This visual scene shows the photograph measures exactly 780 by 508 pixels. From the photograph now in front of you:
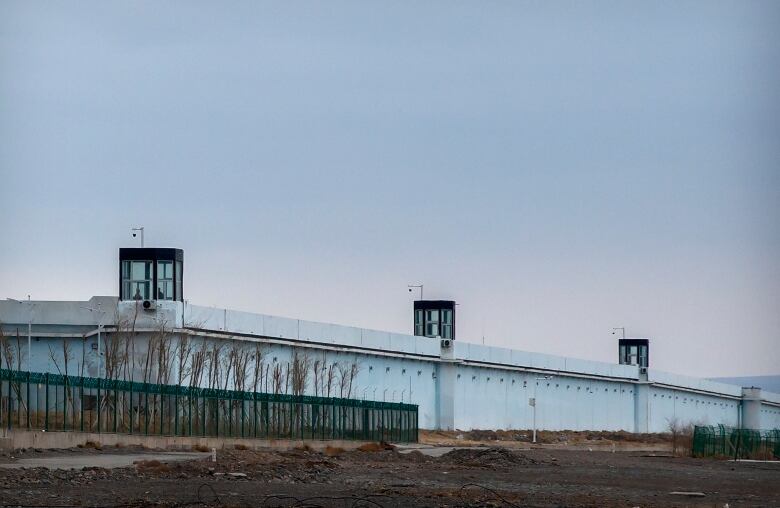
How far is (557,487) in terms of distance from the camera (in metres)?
35.5

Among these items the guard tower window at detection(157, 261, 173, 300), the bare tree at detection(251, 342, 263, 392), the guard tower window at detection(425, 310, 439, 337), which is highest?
the guard tower window at detection(157, 261, 173, 300)

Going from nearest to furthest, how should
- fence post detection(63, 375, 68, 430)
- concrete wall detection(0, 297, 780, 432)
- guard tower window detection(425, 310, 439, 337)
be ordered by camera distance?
fence post detection(63, 375, 68, 430) → concrete wall detection(0, 297, 780, 432) → guard tower window detection(425, 310, 439, 337)

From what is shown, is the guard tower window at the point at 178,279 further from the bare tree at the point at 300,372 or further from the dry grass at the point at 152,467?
the dry grass at the point at 152,467

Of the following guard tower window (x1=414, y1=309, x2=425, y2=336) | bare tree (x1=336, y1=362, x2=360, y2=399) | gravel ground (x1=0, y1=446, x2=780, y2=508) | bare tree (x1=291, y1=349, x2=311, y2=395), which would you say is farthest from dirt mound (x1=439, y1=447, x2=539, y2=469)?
guard tower window (x1=414, y1=309, x2=425, y2=336)

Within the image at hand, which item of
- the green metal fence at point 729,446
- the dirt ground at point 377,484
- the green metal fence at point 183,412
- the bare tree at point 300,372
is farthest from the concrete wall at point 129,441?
the green metal fence at point 729,446

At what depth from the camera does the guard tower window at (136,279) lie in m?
70.6

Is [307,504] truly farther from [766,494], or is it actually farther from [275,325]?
[275,325]

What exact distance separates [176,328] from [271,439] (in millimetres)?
7875

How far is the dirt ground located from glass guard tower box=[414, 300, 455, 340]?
51.7 meters

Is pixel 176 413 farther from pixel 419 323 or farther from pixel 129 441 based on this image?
pixel 419 323

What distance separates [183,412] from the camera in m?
58.6

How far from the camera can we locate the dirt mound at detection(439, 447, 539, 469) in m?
45.4

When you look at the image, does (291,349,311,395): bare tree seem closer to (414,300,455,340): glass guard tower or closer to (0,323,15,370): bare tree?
(0,323,15,370): bare tree

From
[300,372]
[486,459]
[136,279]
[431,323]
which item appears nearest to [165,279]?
[136,279]
